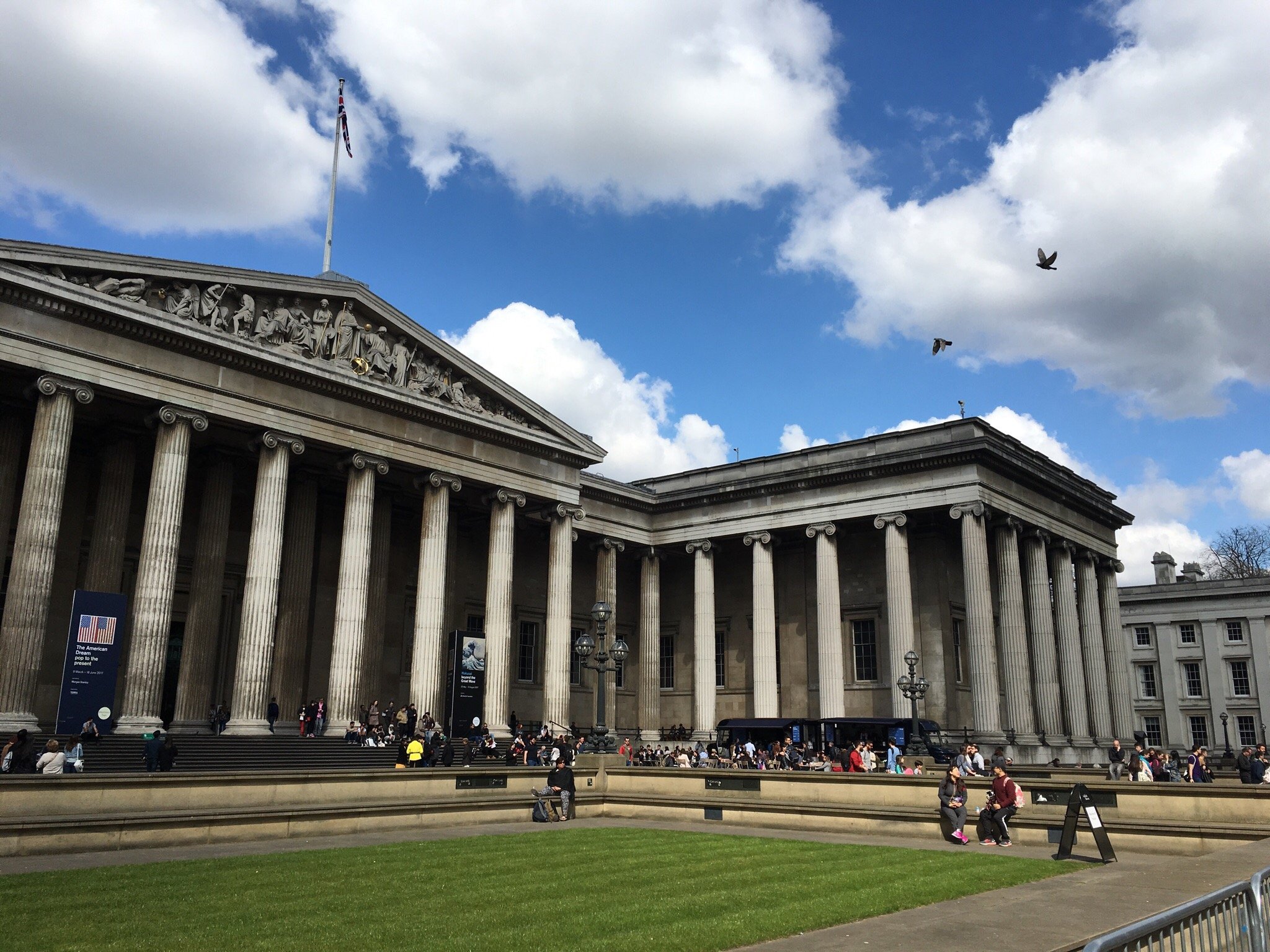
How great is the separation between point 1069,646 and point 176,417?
37951 millimetres

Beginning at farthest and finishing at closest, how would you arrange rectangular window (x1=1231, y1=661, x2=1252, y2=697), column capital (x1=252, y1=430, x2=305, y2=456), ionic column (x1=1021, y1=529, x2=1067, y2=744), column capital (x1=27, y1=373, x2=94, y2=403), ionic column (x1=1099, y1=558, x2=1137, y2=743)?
rectangular window (x1=1231, y1=661, x2=1252, y2=697) < ionic column (x1=1099, y1=558, x2=1137, y2=743) < ionic column (x1=1021, y1=529, x2=1067, y2=744) < column capital (x1=252, y1=430, x2=305, y2=456) < column capital (x1=27, y1=373, x2=94, y2=403)

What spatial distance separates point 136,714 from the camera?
2784cm

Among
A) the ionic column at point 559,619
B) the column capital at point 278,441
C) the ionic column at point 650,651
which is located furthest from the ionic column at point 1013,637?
the column capital at point 278,441

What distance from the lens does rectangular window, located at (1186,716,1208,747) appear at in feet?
211


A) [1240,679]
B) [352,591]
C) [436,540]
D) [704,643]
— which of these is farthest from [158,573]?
[1240,679]

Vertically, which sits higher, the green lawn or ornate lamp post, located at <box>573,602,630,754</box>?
ornate lamp post, located at <box>573,602,630,754</box>

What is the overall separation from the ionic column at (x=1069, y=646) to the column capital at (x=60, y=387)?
1554 inches

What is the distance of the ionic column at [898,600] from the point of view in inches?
1580

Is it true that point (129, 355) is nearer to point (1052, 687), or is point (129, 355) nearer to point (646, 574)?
point (646, 574)

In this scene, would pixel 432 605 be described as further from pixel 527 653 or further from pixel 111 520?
pixel 527 653

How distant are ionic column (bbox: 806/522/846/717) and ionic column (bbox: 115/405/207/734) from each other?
25028mm

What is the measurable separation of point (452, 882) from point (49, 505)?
19910mm

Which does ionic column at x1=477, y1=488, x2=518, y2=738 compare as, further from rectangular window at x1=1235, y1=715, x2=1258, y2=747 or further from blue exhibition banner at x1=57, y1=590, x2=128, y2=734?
rectangular window at x1=1235, y1=715, x2=1258, y2=747

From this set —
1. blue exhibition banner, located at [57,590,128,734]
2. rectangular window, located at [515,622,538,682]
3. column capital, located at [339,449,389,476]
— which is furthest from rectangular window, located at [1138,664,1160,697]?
blue exhibition banner, located at [57,590,128,734]
